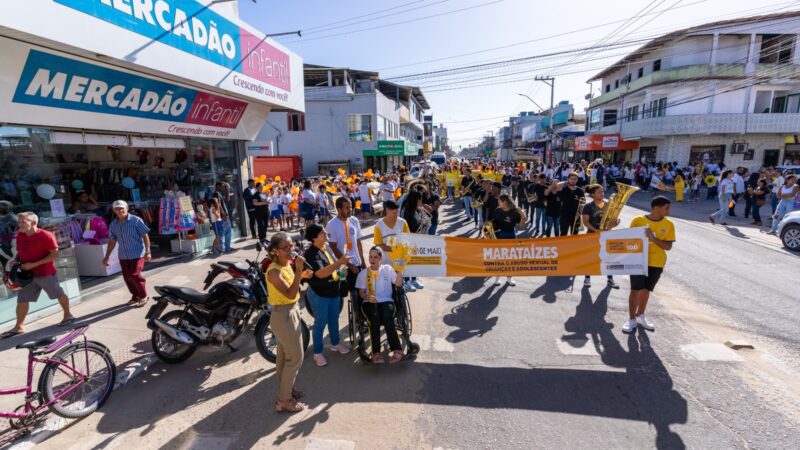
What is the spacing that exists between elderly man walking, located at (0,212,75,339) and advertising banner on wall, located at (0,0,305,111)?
2.46 meters

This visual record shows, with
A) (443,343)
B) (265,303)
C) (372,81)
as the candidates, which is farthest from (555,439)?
(372,81)

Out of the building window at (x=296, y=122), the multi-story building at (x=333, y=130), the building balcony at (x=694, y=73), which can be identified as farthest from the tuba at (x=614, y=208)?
the building balcony at (x=694, y=73)

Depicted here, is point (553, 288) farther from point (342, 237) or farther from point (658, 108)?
point (658, 108)

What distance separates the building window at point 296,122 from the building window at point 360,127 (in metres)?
3.80

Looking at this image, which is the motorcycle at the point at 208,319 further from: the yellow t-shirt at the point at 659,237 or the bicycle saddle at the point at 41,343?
the yellow t-shirt at the point at 659,237

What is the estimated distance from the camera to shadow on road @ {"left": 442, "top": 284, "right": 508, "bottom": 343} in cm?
570

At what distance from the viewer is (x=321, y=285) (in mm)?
4590

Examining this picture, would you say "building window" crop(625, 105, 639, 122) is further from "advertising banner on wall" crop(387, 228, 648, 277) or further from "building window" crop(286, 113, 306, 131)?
"advertising banner on wall" crop(387, 228, 648, 277)

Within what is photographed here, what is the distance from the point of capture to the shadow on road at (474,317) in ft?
18.7

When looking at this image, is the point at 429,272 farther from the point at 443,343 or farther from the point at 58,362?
the point at 58,362

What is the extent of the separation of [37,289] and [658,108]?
38.9 meters

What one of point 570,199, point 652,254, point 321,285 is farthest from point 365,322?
point 570,199

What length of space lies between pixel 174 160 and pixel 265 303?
9.16 metres

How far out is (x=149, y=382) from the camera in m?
4.61
